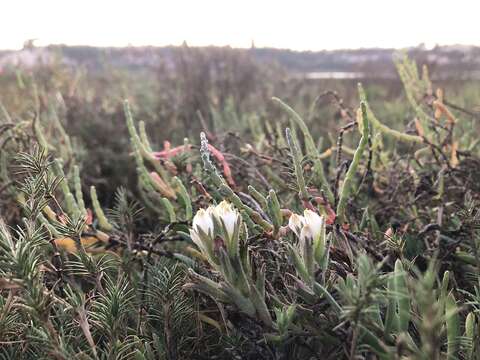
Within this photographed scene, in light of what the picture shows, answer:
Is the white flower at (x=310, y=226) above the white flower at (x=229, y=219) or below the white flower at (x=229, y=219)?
below

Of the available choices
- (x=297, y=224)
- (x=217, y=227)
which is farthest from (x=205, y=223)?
(x=297, y=224)

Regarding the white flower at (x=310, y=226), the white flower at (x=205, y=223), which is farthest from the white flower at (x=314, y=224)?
the white flower at (x=205, y=223)

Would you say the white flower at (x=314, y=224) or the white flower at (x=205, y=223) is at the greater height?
the white flower at (x=205, y=223)

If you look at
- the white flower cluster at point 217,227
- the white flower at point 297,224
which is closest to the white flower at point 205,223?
the white flower cluster at point 217,227

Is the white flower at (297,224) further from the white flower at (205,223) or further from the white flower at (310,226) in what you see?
the white flower at (205,223)

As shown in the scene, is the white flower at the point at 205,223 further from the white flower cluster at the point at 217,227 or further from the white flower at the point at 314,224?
the white flower at the point at 314,224

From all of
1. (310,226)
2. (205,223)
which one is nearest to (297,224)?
(310,226)

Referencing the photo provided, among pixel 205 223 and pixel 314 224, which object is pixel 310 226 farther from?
pixel 205 223

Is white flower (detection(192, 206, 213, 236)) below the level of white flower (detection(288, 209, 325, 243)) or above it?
above

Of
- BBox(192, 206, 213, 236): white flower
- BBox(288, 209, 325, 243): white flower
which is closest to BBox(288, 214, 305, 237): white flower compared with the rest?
BBox(288, 209, 325, 243): white flower

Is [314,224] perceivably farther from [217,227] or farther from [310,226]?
[217,227]

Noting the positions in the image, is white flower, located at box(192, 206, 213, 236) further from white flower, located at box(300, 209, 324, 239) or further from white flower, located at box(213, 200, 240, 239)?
white flower, located at box(300, 209, 324, 239)
